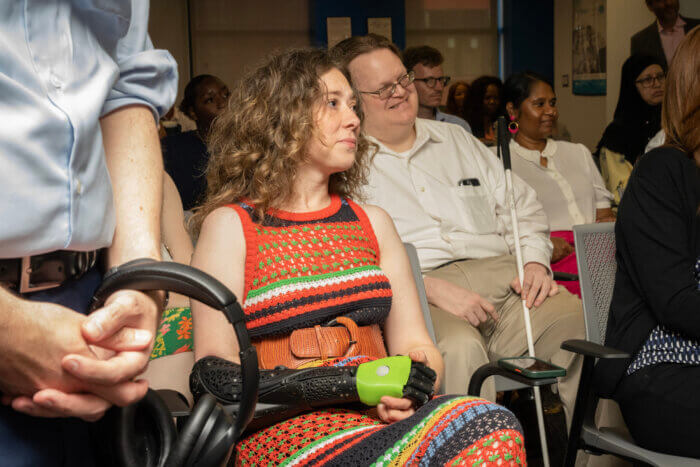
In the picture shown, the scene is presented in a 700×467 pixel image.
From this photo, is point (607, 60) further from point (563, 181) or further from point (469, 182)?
point (469, 182)

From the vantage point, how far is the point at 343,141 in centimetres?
188

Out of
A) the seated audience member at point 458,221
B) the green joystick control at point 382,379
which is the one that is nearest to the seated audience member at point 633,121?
the seated audience member at point 458,221

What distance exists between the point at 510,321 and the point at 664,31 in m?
3.02

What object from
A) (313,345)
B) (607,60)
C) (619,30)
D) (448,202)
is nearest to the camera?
(313,345)

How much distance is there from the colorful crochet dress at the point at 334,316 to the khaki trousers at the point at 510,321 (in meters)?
0.67

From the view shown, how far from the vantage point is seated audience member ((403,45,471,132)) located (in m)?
4.46

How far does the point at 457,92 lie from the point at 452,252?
4.72 meters

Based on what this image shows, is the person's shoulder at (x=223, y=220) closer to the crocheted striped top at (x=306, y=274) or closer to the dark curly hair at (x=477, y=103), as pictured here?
the crocheted striped top at (x=306, y=274)

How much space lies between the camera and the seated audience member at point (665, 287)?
1.73 meters

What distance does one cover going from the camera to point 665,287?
1.79 m

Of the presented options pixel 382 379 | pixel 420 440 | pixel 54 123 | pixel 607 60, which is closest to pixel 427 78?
pixel 607 60

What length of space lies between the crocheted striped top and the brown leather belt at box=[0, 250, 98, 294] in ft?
2.84

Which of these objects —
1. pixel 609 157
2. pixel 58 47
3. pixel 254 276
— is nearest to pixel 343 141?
pixel 254 276

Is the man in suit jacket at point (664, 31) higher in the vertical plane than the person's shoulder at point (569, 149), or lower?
higher
